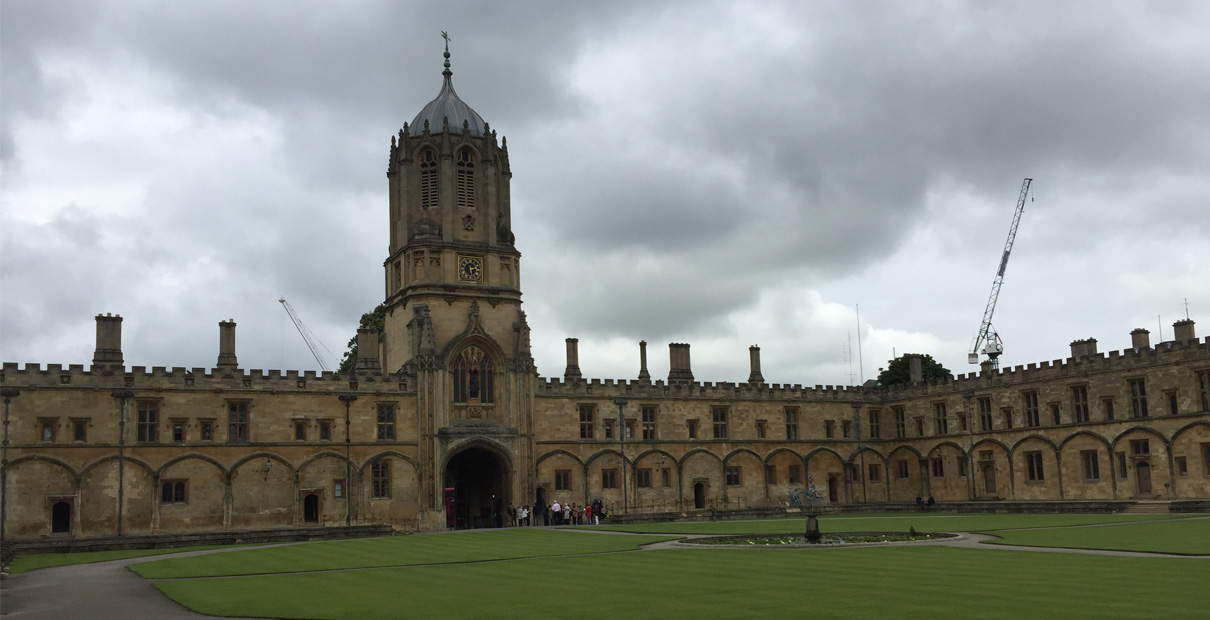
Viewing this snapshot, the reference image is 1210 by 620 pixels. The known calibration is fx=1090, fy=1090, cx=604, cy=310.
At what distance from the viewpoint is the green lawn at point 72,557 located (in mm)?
32125

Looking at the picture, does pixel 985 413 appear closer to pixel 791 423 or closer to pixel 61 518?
pixel 791 423

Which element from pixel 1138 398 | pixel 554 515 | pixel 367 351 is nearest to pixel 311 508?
pixel 367 351

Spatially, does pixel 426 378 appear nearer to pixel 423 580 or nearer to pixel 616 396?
pixel 616 396

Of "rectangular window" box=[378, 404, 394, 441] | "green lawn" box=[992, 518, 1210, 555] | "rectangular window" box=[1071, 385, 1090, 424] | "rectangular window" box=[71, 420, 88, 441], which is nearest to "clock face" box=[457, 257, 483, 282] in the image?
"rectangular window" box=[378, 404, 394, 441]

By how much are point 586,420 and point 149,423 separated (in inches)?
873

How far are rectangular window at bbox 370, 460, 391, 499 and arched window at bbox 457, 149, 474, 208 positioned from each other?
48.4 ft

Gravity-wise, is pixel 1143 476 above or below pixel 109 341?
below

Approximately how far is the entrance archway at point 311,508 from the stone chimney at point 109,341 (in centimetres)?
1041

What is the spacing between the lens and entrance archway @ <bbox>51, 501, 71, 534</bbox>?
152 ft

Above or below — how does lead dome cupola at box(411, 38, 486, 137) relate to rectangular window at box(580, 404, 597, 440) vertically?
above

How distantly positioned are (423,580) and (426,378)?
105 feet

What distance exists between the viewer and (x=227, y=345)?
171 ft

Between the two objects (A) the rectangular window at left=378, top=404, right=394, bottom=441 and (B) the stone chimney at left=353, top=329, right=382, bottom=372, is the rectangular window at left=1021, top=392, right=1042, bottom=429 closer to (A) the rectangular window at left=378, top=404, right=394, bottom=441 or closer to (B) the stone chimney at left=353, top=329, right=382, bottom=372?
(A) the rectangular window at left=378, top=404, right=394, bottom=441

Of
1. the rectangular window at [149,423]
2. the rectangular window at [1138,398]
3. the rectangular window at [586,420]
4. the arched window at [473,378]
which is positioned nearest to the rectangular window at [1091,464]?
the rectangular window at [1138,398]
